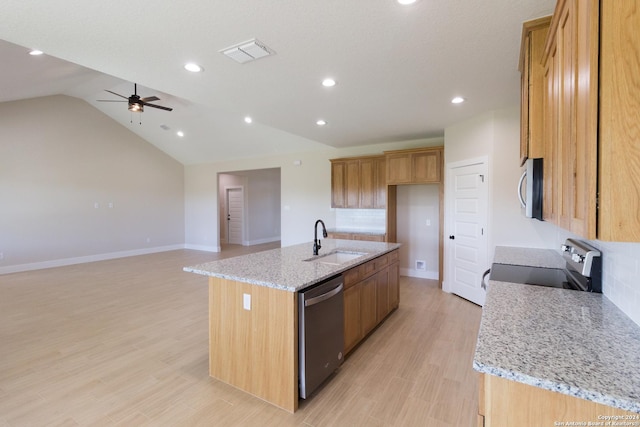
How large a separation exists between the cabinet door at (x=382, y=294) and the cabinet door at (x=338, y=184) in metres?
2.84

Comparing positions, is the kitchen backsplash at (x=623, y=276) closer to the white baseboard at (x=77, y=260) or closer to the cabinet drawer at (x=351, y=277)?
the cabinet drawer at (x=351, y=277)

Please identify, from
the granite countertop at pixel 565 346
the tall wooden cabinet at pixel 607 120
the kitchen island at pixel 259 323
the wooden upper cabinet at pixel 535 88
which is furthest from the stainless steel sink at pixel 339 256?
the tall wooden cabinet at pixel 607 120

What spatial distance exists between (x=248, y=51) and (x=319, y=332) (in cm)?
221

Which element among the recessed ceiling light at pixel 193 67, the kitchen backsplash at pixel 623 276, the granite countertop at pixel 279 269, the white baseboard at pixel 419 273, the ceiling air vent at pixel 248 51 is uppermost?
the recessed ceiling light at pixel 193 67

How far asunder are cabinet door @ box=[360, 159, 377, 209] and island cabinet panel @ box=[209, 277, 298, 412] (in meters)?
4.04

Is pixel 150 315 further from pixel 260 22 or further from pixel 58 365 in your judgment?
pixel 260 22

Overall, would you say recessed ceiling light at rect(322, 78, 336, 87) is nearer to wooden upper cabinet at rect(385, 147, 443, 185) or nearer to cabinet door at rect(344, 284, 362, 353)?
cabinet door at rect(344, 284, 362, 353)

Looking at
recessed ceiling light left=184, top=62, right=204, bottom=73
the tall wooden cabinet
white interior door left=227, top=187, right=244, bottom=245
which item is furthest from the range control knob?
white interior door left=227, top=187, right=244, bottom=245

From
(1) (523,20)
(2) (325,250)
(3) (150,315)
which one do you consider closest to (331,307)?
(2) (325,250)

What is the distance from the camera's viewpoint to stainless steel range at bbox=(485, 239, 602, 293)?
1.69m

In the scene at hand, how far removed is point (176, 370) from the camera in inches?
103

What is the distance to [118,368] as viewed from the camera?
2.65m

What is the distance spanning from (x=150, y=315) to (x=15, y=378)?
144 cm

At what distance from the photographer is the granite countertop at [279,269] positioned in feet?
6.74
